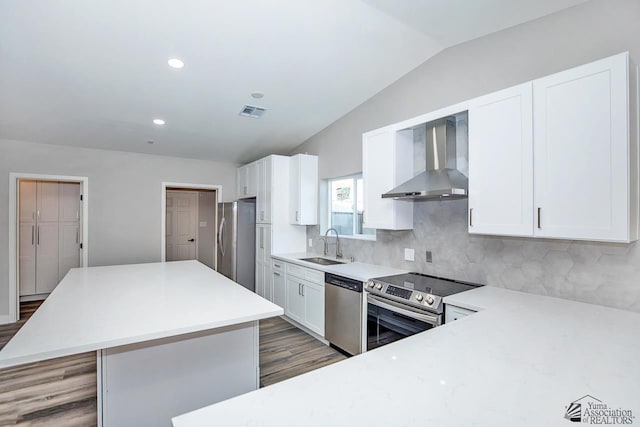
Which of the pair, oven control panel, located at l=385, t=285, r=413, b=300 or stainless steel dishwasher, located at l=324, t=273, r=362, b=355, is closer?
oven control panel, located at l=385, t=285, r=413, b=300

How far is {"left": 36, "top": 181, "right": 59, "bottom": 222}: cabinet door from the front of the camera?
17.6 ft

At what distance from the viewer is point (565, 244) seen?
6.88ft

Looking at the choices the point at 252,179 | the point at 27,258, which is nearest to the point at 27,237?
the point at 27,258

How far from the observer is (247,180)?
536 centimetres

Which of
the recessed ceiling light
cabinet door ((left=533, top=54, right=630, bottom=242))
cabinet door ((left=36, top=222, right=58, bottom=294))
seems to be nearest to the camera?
cabinet door ((left=533, top=54, right=630, bottom=242))

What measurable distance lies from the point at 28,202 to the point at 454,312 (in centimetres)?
673

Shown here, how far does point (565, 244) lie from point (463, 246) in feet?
2.41

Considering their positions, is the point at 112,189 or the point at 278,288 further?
the point at 112,189

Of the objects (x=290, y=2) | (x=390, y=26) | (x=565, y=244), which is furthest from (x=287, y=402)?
(x=390, y=26)

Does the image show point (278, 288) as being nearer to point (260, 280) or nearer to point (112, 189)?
point (260, 280)

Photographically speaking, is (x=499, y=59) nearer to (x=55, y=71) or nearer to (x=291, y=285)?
(x=291, y=285)

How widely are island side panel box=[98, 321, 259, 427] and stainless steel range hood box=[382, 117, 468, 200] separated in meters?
1.59

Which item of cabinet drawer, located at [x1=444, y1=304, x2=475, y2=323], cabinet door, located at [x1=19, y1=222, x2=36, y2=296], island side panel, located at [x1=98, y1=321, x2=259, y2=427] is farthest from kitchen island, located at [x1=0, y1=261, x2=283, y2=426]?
cabinet door, located at [x1=19, y1=222, x2=36, y2=296]

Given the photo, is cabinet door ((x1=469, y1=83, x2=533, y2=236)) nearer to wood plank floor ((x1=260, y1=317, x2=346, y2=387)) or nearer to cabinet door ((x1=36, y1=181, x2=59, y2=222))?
wood plank floor ((x1=260, y1=317, x2=346, y2=387))
